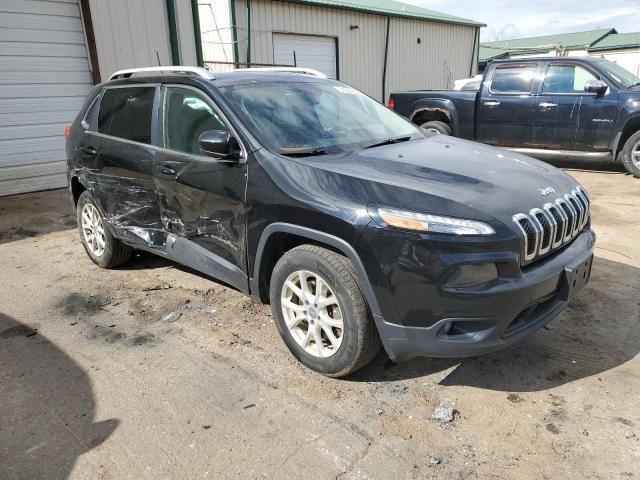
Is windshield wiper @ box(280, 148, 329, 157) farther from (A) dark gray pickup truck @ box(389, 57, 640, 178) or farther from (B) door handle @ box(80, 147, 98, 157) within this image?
(A) dark gray pickup truck @ box(389, 57, 640, 178)

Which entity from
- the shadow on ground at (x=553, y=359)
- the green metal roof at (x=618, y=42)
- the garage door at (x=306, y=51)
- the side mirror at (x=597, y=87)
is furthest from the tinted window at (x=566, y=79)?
the green metal roof at (x=618, y=42)

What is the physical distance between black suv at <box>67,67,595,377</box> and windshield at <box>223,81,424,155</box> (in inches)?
0.6

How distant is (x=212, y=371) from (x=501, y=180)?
207 centimetres

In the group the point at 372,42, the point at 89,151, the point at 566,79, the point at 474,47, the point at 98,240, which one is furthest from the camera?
the point at 474,47

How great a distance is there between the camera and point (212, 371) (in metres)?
3.18

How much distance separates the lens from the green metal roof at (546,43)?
34500 mm

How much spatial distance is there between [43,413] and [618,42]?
4029cm

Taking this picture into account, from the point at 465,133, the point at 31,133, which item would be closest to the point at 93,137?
the point at 31,133

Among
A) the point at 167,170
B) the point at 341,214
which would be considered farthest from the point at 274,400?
the point at 167,170

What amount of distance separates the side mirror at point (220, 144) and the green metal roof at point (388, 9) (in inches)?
492

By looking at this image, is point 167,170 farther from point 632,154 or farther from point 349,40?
point 349,40

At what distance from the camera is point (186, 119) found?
3.74 m

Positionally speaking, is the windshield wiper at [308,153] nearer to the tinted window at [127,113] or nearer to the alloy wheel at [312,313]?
the alloy wheel at [312,313]

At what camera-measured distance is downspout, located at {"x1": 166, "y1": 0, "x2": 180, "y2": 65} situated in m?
9.80
